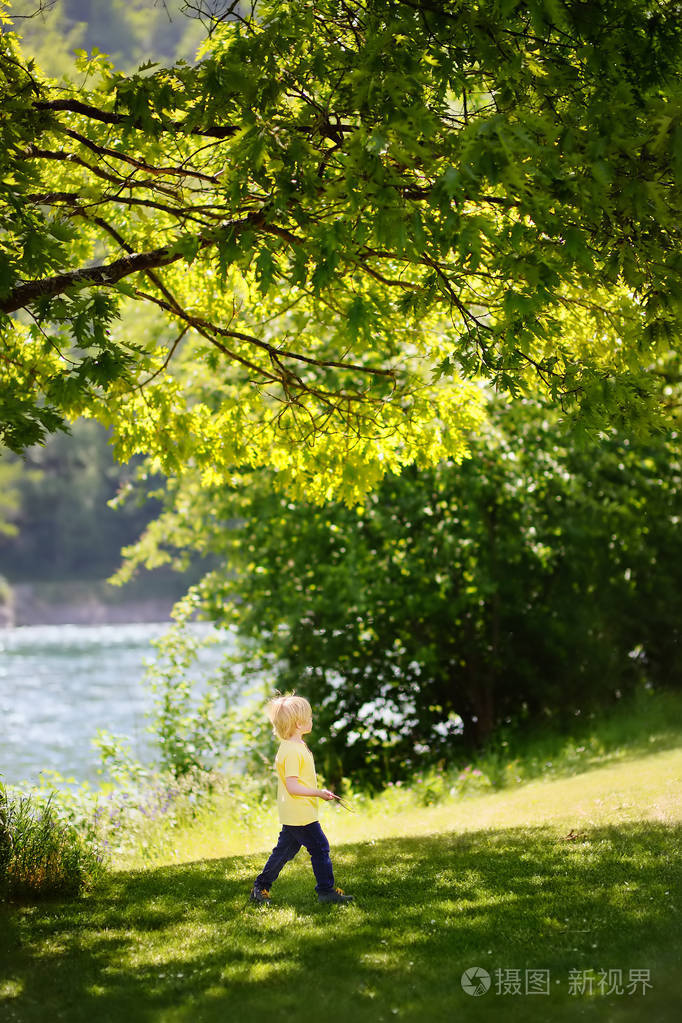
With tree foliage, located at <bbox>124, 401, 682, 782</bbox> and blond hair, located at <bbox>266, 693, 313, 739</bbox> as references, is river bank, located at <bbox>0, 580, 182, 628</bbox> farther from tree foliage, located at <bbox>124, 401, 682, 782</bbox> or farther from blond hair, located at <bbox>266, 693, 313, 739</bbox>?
blond hair, located at <bbox>266, 693, 313, 739</bbox>

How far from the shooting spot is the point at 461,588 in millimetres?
14273

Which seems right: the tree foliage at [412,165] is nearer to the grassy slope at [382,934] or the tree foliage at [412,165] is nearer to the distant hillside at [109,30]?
Answer: the distant hillside at [109,30]

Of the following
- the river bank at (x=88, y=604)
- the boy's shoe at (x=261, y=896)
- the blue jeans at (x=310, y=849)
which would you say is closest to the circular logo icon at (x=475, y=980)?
the blue jeans at (x=310, y=849)

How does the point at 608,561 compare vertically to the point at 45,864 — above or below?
above

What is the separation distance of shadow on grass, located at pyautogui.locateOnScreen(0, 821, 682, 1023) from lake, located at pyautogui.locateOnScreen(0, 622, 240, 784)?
4.52 meters

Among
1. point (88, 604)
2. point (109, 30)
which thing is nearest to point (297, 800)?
point (109, 30)

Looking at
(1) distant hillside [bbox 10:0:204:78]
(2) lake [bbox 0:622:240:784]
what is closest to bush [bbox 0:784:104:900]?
(2) lake [bbox 0:622:240:784]

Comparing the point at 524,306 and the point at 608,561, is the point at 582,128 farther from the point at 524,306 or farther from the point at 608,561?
the point at 608,561

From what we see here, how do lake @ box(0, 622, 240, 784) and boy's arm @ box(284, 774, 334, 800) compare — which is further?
lake @ box(0, 622, 240, 784)

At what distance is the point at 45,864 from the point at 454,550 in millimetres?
8174

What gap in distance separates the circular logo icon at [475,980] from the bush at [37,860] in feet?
11.2

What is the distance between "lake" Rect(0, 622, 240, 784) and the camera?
60.2ft

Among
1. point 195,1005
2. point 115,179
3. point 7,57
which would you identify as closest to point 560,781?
point 195,1005

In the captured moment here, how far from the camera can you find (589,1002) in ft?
13.6
